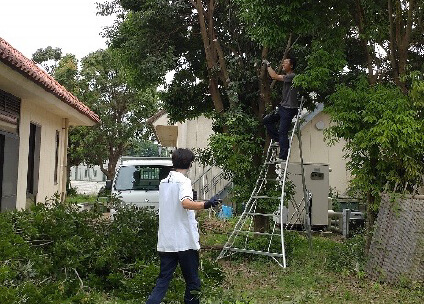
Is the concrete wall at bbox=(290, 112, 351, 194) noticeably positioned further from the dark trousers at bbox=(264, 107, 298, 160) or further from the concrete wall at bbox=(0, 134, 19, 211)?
the concrete wall at bbox=(0, 134, 19, 211)

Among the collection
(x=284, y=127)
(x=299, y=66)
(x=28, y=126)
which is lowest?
(x=284, y=127)

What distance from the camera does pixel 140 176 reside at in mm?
13758

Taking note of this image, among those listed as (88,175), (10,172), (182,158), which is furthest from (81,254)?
(88,175)

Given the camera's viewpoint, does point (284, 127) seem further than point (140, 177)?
No

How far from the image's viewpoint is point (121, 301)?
21.7ft

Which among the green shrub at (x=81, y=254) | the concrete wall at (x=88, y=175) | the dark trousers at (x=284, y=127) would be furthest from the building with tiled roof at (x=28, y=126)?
the concrete wall at (x=88, y=175)

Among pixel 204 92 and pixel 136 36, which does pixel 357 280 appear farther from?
pixel 136 36

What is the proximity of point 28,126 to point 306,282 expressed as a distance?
6527 mm

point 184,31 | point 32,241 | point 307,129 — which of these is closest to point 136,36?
point 184,31

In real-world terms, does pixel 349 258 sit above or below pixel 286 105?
below

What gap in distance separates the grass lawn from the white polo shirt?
97 centimetres

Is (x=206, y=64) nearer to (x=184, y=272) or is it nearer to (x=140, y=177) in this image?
(x=140, y=177)

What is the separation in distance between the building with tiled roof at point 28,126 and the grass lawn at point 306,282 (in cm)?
385

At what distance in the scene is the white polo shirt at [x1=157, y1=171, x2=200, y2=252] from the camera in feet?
17.9
